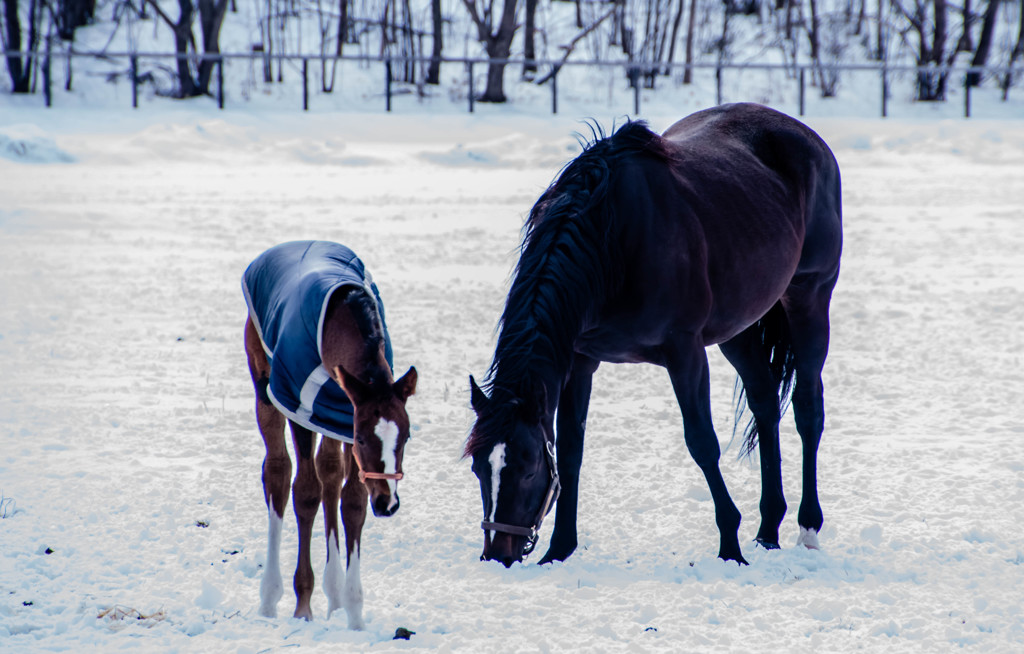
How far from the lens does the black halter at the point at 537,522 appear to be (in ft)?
11.0

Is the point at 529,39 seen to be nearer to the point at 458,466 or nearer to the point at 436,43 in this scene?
the point at 436,43

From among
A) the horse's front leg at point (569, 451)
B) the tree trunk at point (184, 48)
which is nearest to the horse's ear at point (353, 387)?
the horse's front leg at point (569, 451)

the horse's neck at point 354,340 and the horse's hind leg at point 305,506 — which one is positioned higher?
the horse's neck at point 354,340

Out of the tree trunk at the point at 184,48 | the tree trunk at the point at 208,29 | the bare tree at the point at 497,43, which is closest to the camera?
the tree trunk at the point at 208,29

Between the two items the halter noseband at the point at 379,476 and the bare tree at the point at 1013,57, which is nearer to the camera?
the halter noseband at the point at 379,476

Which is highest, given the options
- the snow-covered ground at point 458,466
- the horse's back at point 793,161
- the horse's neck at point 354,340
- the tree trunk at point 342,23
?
the tree trunk at point 342,23

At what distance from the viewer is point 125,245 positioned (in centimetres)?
1114

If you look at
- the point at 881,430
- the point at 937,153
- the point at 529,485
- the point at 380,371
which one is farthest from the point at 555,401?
the point at 937,153

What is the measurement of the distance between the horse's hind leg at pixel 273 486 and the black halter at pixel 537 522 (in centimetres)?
77

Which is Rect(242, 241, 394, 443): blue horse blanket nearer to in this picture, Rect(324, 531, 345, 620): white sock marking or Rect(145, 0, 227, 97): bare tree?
Rect(324, 531, 345, 620): white sock marking

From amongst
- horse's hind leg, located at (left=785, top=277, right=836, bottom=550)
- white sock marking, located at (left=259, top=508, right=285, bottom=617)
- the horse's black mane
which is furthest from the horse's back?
white sock marking, located at (left=259, top=508, right=285, bottom=617)

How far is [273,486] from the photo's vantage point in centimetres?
371

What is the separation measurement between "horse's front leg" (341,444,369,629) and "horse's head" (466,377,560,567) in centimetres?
38

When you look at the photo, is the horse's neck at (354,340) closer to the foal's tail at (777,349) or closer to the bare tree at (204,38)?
the foal's tail at (777,349)
